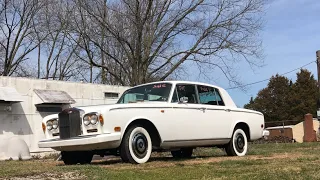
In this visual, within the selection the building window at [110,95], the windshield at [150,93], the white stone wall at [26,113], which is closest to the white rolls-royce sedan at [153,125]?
the windshield at [150,93]

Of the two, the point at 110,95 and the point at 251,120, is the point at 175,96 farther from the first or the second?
the point at 110,95

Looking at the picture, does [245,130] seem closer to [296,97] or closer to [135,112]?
[135,112]

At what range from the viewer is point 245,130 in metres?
10.7

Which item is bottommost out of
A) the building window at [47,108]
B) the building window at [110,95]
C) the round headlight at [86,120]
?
the round headlight at [86,120]

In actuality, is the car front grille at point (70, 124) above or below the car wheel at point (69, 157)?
above

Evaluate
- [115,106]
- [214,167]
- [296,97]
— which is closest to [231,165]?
[214,167]

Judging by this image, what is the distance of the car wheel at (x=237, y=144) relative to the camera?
10.1 m

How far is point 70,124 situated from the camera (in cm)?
794

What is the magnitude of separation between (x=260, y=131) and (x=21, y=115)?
927 centimetres

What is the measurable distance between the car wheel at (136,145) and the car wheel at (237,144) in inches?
104

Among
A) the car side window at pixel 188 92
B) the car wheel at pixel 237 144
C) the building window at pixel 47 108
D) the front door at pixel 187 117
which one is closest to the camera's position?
the front door at pixel 187 117

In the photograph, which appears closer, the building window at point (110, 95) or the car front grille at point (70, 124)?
the car front grille at point (70, 124)

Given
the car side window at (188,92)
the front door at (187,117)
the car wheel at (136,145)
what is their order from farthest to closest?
the car side window at (188,92)
the front door at (187,117)
the car wheel at (136,145)

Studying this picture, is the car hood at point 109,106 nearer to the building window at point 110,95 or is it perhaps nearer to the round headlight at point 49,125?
the round headlight at point 49,125
